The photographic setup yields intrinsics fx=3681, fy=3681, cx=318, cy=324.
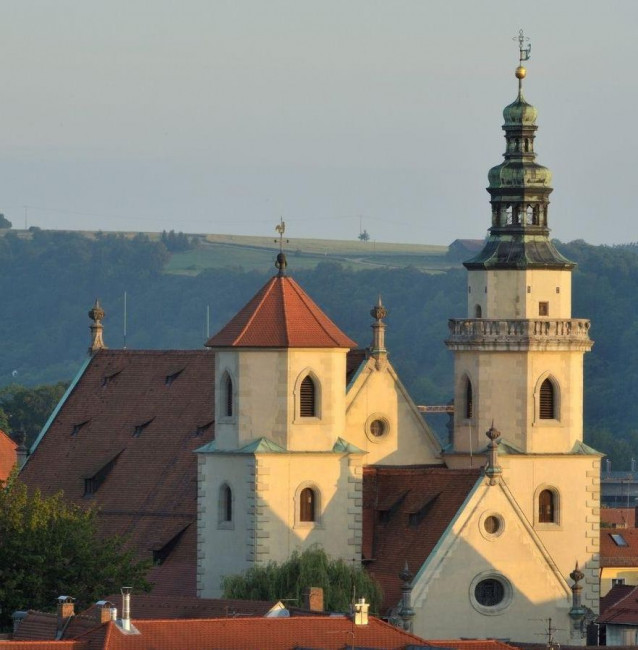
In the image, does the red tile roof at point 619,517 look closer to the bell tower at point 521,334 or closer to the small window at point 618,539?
the small window at point 618,539

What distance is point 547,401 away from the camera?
10438cm

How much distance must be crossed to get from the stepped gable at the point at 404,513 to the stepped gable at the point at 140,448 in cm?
537

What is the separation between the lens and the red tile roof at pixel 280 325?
101 m

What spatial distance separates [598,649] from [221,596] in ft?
47.7

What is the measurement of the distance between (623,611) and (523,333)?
971cm

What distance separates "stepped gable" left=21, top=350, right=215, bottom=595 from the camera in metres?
106

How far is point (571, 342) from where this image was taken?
342 feet

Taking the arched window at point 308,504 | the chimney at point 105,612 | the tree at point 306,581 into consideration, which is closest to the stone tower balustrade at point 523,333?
the arched window at point 308,504

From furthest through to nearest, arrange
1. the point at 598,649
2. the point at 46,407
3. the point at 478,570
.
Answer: the point at 46,407 < the point at 478,570 < the point at 598,649

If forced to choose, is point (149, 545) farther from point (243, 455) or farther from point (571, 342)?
point (571, 342)

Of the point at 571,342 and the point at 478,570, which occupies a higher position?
the point at 571,342

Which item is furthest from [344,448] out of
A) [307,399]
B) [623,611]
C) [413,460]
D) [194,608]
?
[623,611]

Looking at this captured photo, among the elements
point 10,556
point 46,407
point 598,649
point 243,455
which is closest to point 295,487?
point 243,455

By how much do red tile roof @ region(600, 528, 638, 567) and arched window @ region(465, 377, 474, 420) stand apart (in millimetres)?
24606
